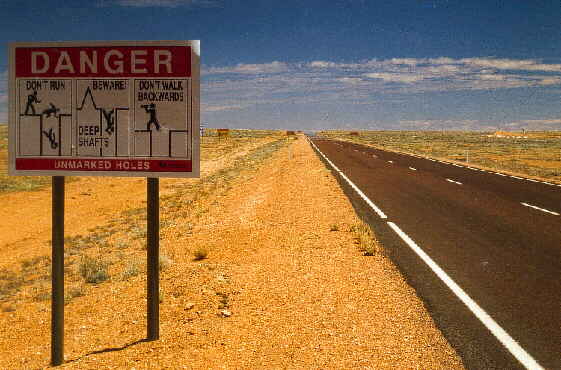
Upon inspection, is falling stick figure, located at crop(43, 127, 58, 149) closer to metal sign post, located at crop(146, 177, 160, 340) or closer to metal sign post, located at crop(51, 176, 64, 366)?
metal sign post, located at crop(51, 176, 64, 366)

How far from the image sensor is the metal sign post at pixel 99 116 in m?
4.42

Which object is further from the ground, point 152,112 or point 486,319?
point 152,112

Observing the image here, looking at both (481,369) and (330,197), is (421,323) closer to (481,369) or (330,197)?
(481,369)

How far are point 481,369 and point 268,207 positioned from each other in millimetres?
9453

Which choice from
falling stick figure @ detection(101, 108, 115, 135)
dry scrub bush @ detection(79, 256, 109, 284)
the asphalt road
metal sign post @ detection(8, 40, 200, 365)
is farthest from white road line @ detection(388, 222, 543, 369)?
dry scrub bush @ detection(79, 256, 109, 284)

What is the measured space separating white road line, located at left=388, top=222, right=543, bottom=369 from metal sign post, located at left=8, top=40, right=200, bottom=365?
339 centimetres

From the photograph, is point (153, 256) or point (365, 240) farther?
point (365, 240)

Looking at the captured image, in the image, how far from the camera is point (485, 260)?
7562 millimetres

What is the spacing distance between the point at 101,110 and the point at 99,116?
0.20ft

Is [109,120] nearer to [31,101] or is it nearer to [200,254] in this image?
[31,101]

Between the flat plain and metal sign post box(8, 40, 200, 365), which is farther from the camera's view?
the flat plain

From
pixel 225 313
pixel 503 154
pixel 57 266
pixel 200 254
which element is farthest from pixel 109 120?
pixel 503 154

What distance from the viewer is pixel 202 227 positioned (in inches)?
452

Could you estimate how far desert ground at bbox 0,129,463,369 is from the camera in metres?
4.43
